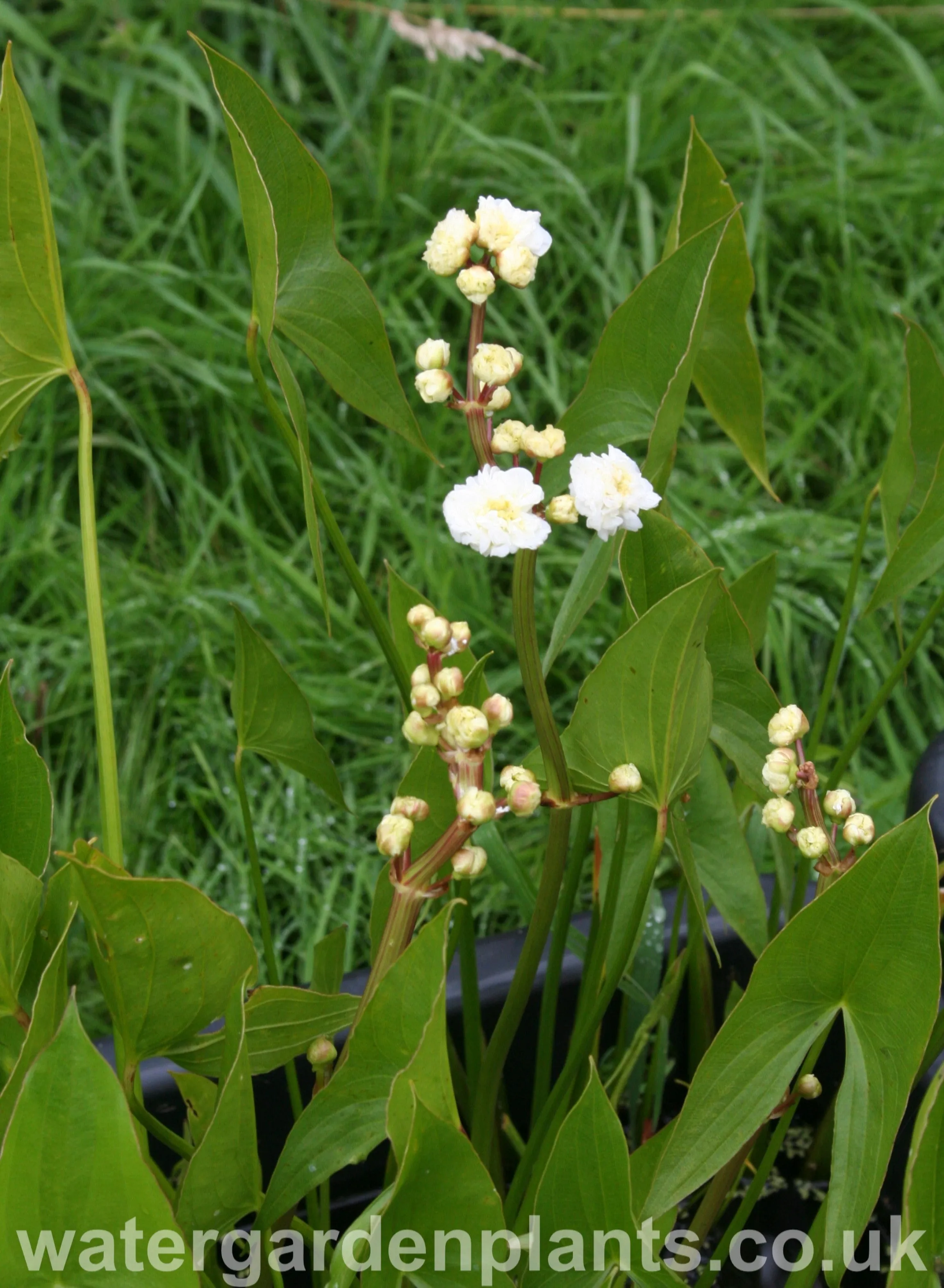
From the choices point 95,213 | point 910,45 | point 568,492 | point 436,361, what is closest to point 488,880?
point 568,492

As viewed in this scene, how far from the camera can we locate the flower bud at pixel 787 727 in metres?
0.37

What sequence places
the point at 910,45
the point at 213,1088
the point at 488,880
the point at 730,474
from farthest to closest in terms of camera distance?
1. the point at 910,45
2. the point at 730,474
3. the point at 488,880
4. the point at 213,1088

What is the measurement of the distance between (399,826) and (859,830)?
14 cm

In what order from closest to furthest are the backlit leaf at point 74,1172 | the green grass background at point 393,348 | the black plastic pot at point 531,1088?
1. the backlit leaf at point 74,1172
2. the black plastic pot at point 531,1088
3. the green grass background at point 393,348

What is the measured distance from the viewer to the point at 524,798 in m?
0.32

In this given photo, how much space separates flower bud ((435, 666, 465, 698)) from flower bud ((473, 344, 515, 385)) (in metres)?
0.08

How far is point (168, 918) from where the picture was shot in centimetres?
34

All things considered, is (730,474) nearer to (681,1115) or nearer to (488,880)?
(488,880)

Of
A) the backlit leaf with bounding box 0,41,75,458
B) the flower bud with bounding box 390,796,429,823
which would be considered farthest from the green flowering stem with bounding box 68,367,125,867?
the flower bud with bounding box 390,796,429,823

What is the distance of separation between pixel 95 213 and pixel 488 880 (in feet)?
2.36

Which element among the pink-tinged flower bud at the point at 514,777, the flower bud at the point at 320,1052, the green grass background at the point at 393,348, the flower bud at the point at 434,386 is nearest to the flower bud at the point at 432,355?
the flower bud at the point at 434,386

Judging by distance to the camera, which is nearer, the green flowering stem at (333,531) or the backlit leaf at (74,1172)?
the backlit leaf at (74,1172)

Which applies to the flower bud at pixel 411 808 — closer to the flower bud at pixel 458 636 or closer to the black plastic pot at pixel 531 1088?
the flower bud at pixel 458 636

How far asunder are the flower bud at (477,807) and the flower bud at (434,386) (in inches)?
4.3
